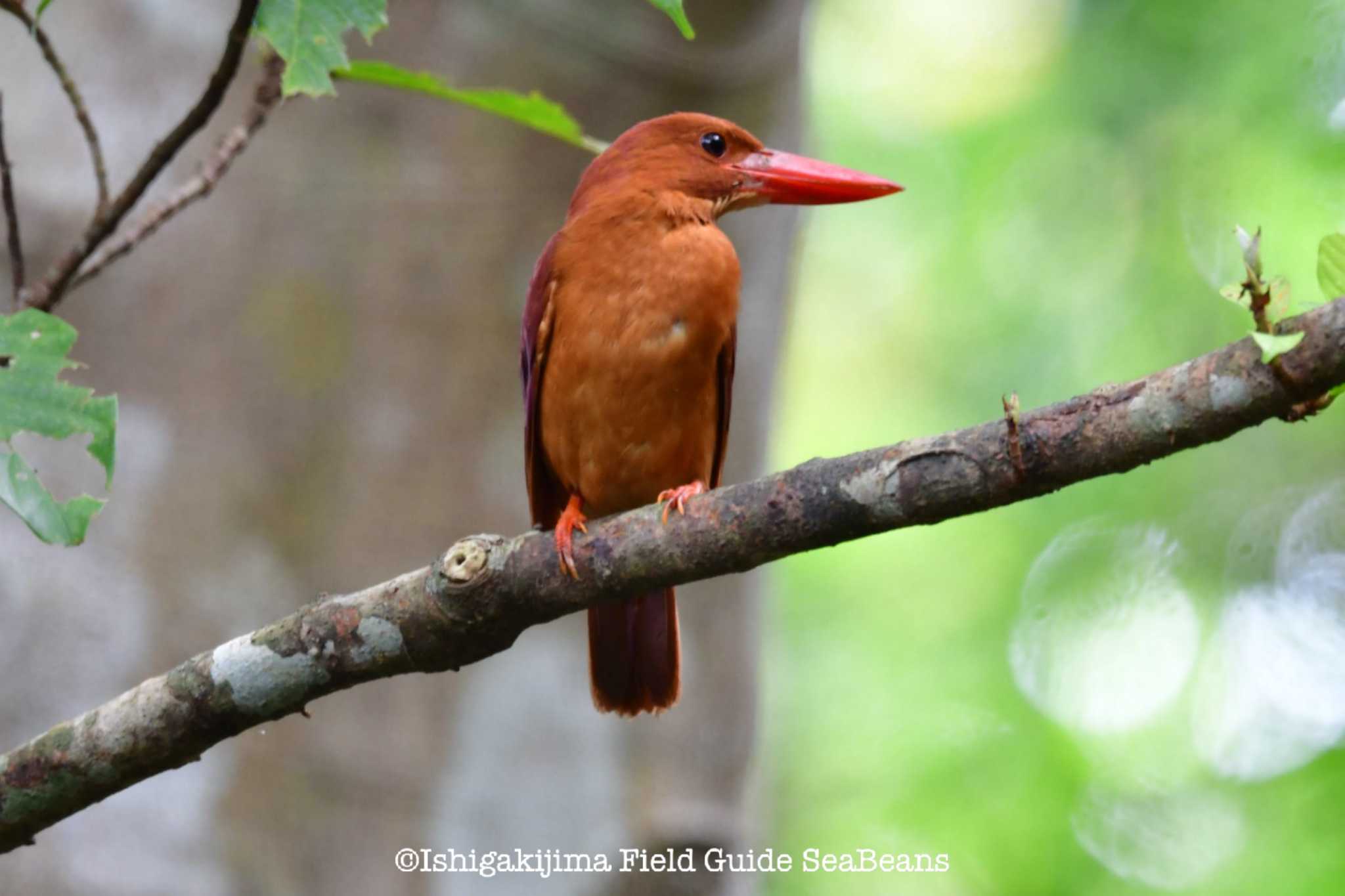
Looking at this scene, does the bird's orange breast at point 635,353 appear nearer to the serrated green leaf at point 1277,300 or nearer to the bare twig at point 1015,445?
the bare twig at point 1015,445

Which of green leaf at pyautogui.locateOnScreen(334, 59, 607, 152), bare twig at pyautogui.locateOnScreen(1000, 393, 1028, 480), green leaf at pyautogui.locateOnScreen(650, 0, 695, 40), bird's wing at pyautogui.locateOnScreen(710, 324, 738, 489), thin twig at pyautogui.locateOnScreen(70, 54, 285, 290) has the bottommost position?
bare twig at pyautogui.locateOnScreen(1000, 393, 1028, 480)

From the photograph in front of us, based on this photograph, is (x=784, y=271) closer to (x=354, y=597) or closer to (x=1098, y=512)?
(x=354, y=597)

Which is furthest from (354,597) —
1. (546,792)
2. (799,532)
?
(546,792)

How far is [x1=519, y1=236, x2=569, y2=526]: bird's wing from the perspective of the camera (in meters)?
3.01

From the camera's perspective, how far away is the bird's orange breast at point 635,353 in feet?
9.34

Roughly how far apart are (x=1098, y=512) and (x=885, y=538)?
190 cm

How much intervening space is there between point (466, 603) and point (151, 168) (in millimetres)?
783

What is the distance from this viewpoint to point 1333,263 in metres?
1.52

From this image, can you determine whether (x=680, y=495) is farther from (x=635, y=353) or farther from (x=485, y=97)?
(x=485, y=97)

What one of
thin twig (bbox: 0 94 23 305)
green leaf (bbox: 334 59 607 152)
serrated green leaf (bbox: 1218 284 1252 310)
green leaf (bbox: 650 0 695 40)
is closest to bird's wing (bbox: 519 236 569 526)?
green leaf (bbox: 334 59 607 152)

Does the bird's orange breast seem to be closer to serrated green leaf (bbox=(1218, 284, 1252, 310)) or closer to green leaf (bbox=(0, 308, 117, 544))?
green leaf (bbox=(0, 308, 117, 544))

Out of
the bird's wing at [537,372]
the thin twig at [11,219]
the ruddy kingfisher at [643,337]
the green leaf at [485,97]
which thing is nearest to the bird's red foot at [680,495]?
the ruddy kingfisher at [643,337]

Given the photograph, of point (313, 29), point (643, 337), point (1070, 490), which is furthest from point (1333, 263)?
point (1070, 490)

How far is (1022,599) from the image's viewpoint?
672cm
